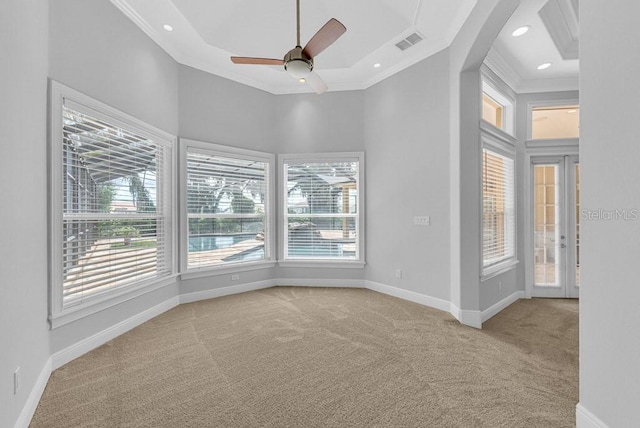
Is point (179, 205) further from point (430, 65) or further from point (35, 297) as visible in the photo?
point (430, 65)

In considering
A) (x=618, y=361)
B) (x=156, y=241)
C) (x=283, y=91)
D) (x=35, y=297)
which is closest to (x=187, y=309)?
(x=156, y=241)

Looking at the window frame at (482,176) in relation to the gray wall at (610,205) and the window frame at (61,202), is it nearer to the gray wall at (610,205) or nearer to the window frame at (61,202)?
the gray wall at (610,205)

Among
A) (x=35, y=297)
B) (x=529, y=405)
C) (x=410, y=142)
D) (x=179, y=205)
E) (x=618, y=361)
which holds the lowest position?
(x=529, y=405)

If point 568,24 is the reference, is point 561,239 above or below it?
below

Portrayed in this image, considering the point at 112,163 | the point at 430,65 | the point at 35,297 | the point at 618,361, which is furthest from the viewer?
the point at 430,65

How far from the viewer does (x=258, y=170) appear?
4.93 metres

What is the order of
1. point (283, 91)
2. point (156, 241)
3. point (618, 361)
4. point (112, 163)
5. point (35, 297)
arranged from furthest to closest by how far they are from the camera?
point (283, 91)
point (156, 241)
point (112, 163)
point (35, 297)
point (618, 361)

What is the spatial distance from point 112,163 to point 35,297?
4.81 ft

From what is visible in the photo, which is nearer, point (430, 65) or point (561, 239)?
point (430, 65)

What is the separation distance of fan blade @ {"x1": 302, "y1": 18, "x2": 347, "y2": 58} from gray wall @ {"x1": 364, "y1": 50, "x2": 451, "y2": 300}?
2059 mm

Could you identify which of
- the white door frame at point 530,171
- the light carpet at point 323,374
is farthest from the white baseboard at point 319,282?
the white door frame at point 530,171

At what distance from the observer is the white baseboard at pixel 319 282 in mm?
4969

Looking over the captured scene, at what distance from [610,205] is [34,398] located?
143 inches

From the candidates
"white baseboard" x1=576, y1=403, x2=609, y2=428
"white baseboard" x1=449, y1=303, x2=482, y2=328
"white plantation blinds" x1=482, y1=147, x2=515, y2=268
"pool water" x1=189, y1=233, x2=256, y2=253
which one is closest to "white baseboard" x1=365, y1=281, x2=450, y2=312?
"white baseboard" x1=449, y1=303, x2=482, y2=328
